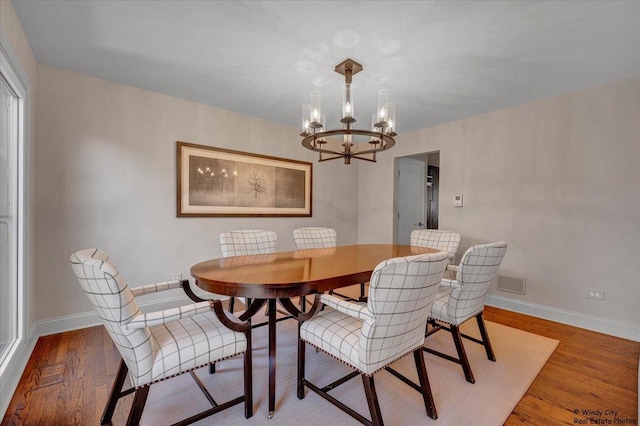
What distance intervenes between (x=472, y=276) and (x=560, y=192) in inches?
82.1

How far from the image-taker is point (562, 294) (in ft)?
10.1

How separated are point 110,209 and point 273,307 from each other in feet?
7.25

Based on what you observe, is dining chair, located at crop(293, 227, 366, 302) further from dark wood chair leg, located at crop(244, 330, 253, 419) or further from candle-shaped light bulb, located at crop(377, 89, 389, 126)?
dark wood chair leg, located at crop(244, 330, 253, 419)

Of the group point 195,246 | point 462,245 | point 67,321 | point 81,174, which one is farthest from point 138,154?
point 462,245

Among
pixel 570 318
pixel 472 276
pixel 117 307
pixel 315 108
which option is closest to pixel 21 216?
pixel 117 307

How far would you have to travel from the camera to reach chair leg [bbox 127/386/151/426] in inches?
49.4

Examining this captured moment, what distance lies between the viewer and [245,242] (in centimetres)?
277

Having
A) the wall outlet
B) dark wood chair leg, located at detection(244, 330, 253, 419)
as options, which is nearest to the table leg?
dark wood chair leg, located at detection(244, 330, 253, 419)

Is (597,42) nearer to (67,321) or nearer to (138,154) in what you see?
(138,154)

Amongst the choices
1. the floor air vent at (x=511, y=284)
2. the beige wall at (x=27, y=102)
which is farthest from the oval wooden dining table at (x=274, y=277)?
the floor air vent at (x=511, y=284)

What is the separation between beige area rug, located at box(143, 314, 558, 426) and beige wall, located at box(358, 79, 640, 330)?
975 millimetres

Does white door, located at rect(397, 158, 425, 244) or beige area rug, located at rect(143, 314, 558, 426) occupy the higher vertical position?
white door, located at rect(397, 158, 425, 244)

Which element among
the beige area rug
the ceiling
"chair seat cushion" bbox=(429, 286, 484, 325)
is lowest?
the beige area rug

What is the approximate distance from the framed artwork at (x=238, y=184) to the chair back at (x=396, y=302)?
269cm
